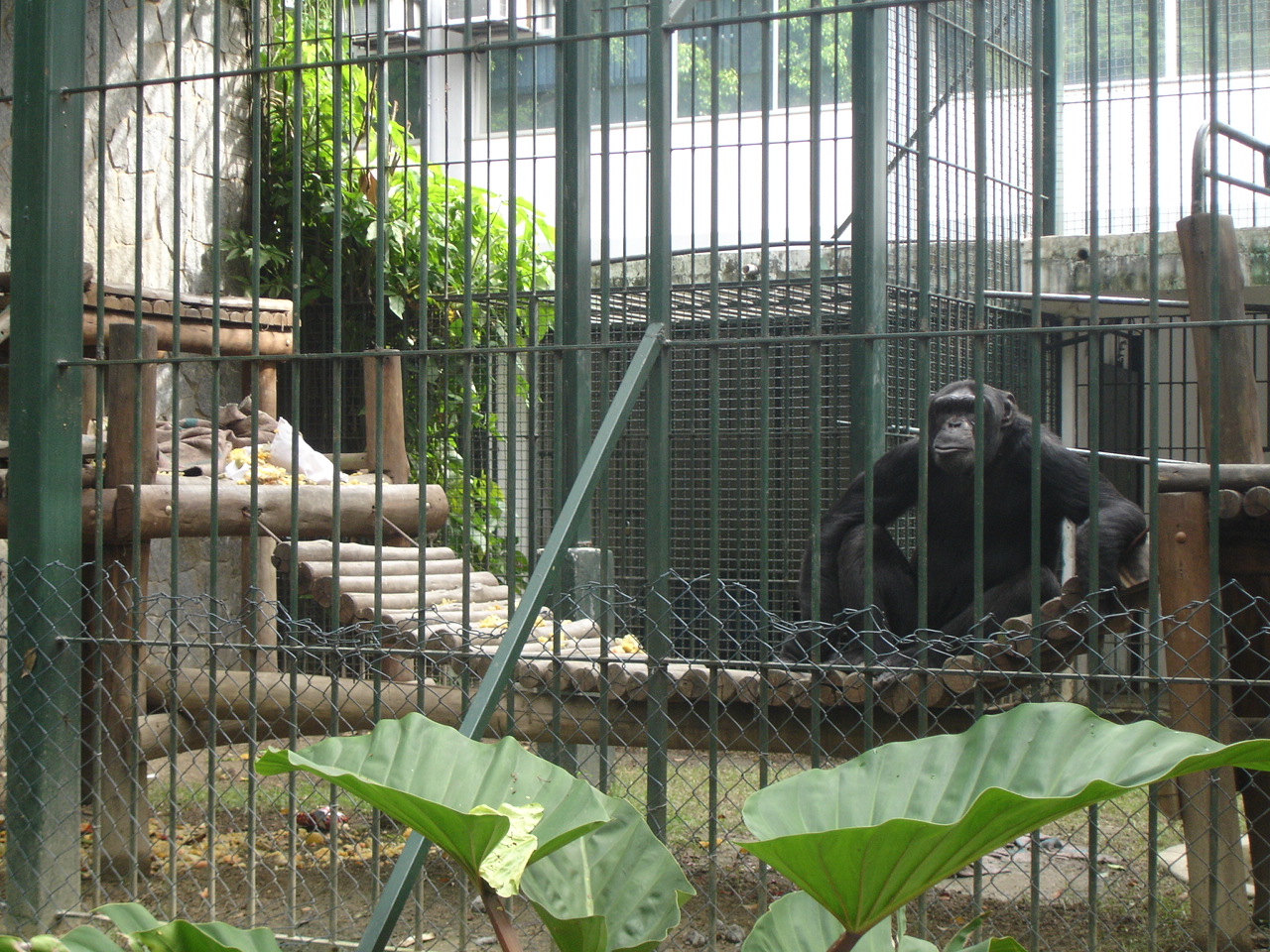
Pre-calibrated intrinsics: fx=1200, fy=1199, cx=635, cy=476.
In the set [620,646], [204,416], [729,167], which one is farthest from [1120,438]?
[204,416]

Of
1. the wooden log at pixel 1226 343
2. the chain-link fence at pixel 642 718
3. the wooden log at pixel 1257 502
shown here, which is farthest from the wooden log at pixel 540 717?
the wooden log at pixel 1226 343

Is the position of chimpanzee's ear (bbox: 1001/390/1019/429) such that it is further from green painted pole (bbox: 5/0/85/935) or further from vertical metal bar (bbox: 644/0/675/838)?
green painted pole (bbox: 5/0/85/935)

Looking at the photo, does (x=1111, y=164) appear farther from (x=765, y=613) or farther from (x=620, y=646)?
(x=765, y=613)

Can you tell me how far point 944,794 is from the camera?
1792 mm

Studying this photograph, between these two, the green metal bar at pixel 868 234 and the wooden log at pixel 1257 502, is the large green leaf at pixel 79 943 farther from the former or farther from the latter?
the green metal bar at pixel 868 234

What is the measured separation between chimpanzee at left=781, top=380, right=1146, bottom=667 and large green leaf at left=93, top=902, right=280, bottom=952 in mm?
2718

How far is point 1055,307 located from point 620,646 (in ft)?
15.3

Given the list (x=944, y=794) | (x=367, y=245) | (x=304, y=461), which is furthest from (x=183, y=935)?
(x=367, y=245)

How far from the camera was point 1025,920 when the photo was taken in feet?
13.4

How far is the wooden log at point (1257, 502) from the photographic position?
3.13 meters

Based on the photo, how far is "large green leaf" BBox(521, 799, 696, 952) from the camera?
195cm

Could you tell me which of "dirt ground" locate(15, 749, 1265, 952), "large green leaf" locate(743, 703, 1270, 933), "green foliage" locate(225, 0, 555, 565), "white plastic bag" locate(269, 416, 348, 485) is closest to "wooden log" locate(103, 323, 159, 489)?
"white plastic bag" locate(269, 416, 348, 485)

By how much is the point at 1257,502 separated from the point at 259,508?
329 centimetres

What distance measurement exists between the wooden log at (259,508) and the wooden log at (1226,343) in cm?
249
